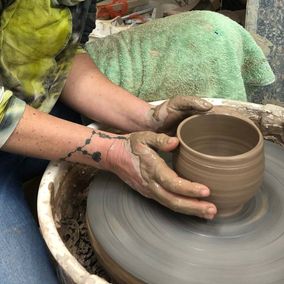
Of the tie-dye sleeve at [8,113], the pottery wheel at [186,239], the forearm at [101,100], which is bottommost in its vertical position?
the pottery wheel at [186,239]

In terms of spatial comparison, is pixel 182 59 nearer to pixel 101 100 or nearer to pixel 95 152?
pixel 101 100

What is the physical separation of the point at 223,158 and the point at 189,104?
0.25 meters

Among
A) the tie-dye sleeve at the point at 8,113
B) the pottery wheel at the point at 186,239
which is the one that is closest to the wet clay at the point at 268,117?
the pottery wheel at the point at 186,239

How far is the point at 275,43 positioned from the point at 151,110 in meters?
0.87

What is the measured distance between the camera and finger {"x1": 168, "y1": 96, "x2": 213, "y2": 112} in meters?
1.14

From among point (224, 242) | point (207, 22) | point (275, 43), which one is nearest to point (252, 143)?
point (224, 242)

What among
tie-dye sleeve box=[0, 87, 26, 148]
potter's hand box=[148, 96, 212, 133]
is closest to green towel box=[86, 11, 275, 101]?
potter's hand box=[148, 96, 212, 133]

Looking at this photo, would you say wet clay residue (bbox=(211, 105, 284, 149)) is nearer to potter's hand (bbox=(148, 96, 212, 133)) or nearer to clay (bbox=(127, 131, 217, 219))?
potter's hand (bbox=(148, 96, 212, 133))

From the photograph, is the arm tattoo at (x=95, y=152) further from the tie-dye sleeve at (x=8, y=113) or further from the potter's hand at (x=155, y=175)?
the tie-dye sleeve at (x=8, y=113)

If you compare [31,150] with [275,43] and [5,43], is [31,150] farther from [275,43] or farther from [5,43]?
[275,43]

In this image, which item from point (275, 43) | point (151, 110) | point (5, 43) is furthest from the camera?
point (275, 43)

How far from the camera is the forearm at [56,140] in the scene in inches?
42.5

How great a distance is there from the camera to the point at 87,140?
112 centimetres

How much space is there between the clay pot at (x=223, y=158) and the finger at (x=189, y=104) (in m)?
0.04
